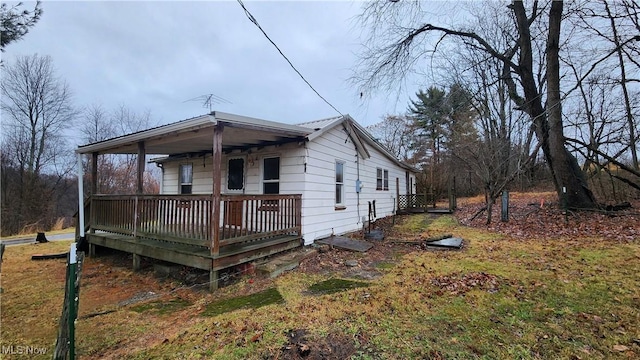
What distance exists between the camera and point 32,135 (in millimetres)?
19609

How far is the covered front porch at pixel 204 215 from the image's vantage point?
16.4ft

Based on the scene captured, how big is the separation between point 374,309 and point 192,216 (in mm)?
3671

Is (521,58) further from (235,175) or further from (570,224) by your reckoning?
(235,175)

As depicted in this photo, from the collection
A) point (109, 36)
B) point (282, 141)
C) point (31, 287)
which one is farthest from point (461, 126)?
point (31, 287)

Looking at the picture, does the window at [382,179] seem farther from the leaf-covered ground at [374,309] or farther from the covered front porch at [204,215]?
the covered front porch at [204,215]

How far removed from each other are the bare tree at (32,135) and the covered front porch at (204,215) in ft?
52.8

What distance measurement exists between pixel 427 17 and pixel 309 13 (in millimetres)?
4939

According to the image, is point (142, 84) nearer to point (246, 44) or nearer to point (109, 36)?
point (109, 36)

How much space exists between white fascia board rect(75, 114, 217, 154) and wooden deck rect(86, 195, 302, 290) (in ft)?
4.30

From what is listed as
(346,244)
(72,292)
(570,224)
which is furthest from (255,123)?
(570,224)

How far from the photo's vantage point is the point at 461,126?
898 inches

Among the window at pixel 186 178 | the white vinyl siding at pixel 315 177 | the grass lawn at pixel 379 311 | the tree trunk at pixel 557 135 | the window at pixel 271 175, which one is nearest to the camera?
the grass lawn at pixel 379 311

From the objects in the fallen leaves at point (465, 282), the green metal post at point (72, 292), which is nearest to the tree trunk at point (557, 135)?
the fallen leaves at point (465, 282)

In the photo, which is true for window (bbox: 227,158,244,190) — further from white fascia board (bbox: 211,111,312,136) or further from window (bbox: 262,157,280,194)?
white fascia board (bbox: 211,111,312,136)
